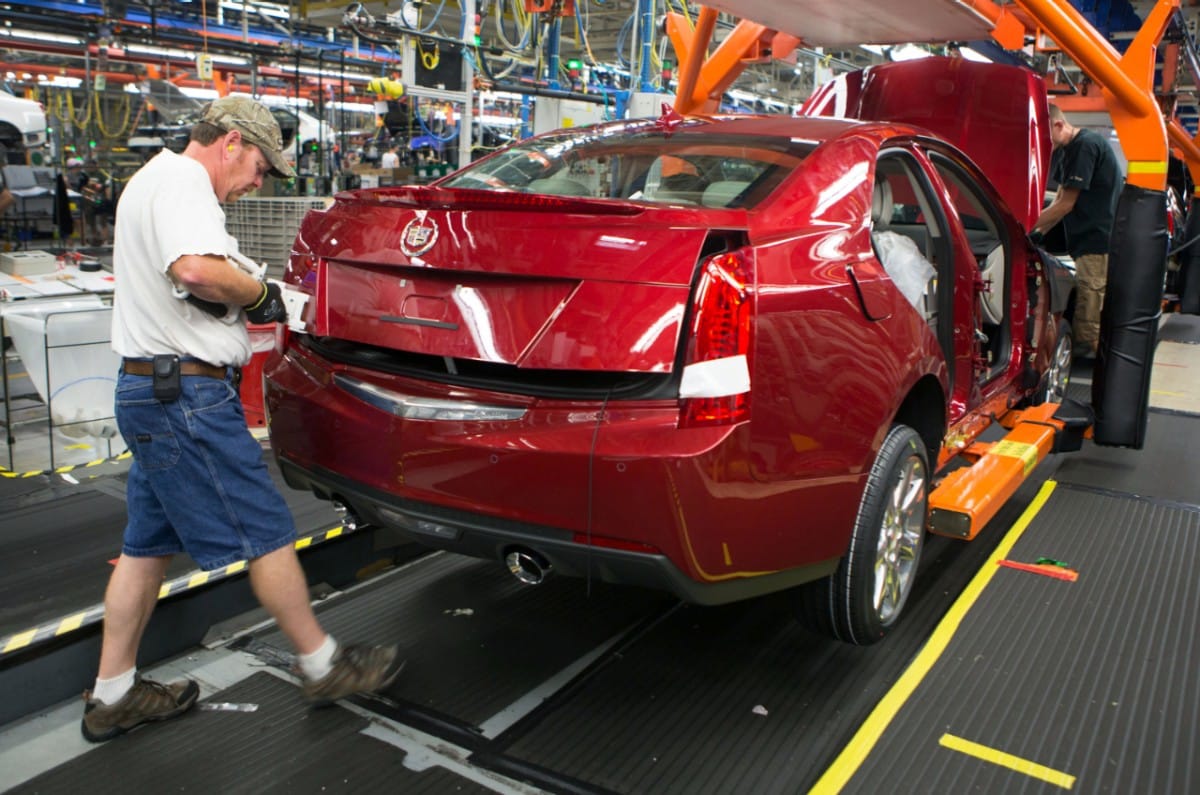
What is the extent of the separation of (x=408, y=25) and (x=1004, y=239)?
13.3ft

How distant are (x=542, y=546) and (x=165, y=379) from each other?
3.14ft

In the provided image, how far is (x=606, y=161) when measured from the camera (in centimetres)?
292

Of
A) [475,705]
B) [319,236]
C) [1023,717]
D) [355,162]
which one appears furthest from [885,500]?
[355,162]

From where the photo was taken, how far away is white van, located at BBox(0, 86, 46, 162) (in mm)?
10125

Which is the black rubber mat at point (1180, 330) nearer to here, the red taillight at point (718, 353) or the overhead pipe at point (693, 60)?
the overhead pipe at point (693, 60)

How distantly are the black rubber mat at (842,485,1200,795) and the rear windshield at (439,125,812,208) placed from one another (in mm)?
1402

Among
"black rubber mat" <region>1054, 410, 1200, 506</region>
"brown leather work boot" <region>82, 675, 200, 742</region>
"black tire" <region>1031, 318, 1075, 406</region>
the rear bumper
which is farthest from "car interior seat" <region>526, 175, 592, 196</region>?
"black rubber mat" <region>1054, 410, 1200, 506</region>

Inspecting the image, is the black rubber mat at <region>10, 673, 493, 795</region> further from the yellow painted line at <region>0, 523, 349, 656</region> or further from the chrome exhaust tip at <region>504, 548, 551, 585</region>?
the chrome exhaust tip at <region>504, 548, 551, 585</region>

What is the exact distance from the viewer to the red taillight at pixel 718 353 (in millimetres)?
1974

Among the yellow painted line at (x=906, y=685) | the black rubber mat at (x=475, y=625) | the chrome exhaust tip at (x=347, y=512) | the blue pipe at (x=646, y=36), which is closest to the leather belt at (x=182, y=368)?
the chrome exhaust tip at (x=347, y=512)

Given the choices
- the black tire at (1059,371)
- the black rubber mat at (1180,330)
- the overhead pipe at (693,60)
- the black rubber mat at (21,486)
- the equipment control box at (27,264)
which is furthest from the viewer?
the black rubber mat at (1180,330)

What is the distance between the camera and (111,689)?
2.37m

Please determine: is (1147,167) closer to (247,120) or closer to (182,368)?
(247,120)

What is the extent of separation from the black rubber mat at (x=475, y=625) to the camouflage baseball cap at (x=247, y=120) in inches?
56.6
